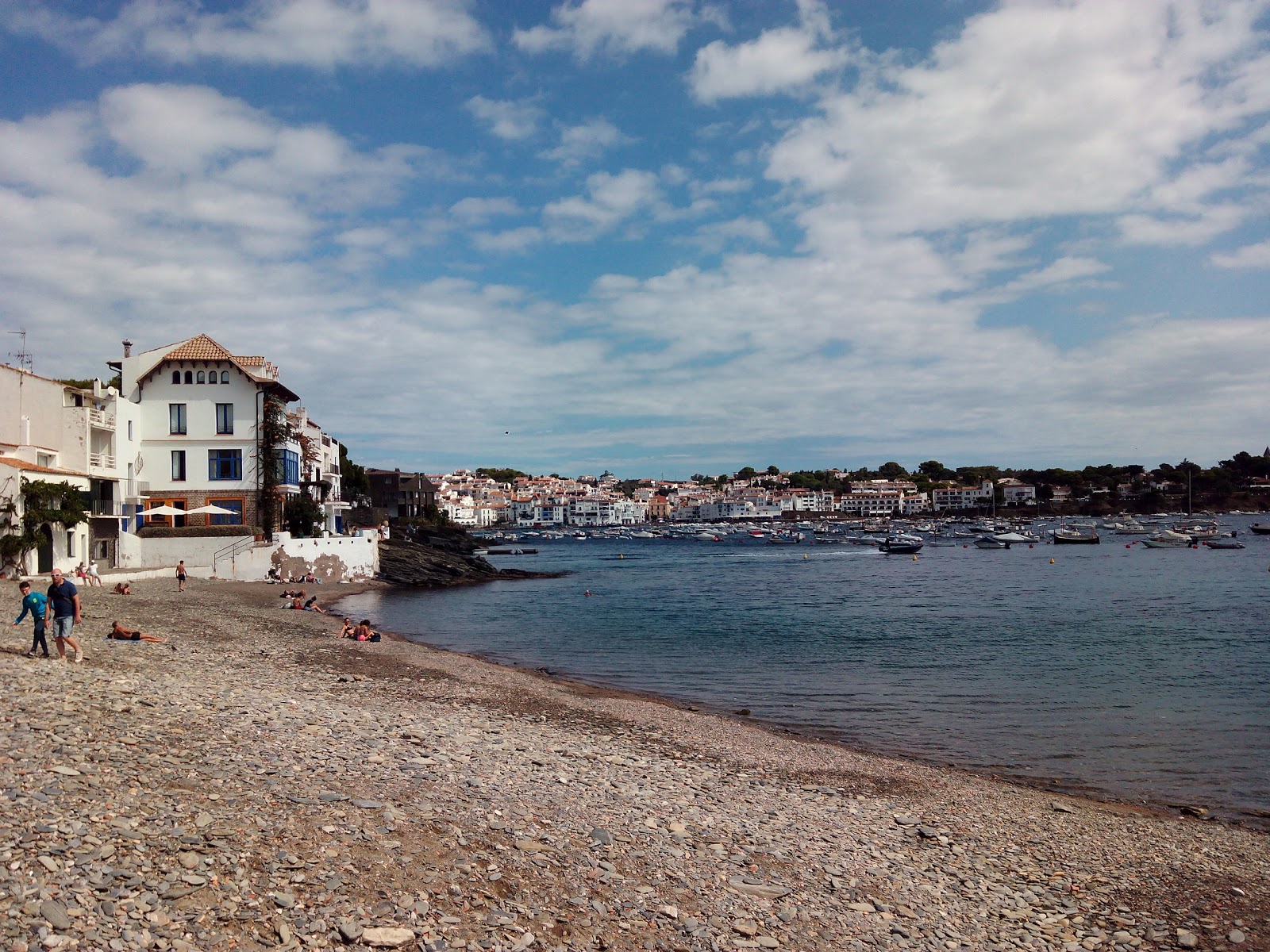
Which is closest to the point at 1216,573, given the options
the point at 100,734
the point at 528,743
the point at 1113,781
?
the point at 1113,781

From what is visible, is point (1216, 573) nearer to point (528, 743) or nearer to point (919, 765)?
point (919, 765)

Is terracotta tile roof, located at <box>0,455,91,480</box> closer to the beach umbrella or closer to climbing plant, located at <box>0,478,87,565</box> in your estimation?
climbing plant, located at <box>0,478,87,565</box>

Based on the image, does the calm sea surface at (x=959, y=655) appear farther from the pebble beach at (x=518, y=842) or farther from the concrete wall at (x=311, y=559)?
the pebble beach at (x=518, y=842)

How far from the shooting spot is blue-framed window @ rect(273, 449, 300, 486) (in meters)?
46.2

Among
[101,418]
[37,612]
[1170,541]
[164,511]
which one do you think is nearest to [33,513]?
[101,418]

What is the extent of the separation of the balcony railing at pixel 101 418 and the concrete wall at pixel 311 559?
837 cm

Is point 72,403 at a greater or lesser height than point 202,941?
greater

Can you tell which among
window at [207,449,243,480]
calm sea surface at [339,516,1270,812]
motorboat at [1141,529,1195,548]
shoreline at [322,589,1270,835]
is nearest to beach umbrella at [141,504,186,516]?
window at [207,449,243,480]

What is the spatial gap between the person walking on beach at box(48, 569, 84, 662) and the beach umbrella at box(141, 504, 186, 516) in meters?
31.0

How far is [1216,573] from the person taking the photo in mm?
67500

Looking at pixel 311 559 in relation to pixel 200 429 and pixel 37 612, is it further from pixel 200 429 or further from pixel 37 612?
pixel 37 612

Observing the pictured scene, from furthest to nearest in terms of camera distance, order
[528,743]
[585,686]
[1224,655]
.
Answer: [1224,655], [585,686], [528,743]

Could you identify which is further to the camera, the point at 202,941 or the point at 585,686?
the point at 585,686

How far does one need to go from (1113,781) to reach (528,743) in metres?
10.1
